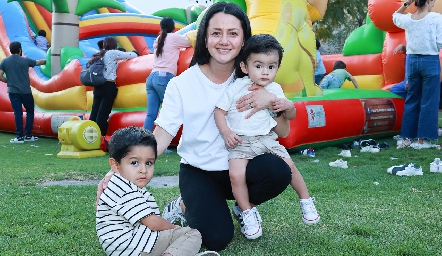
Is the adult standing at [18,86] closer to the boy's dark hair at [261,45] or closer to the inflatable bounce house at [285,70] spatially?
the inflatable bounce house at [285,70]

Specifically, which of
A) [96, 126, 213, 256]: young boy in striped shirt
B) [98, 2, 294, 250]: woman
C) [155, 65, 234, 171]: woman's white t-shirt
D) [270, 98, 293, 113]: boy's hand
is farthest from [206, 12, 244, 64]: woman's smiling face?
[96, 126, 213, 256]: young boy in striped shirt

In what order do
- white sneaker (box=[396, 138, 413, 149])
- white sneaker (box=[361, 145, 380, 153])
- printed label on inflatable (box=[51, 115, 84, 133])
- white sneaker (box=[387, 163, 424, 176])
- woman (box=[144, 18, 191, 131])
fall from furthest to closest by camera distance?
printed label on inflatable (box=[51, 115, 84, 133]) < woman (box=[144, 18, 191, 131]) < white sneaker (box=[396, 138, 413, 149]) < white sneaker (box=[361, 145, 380, 153]) < white sneaker (box=[387, 163, 424, 176])

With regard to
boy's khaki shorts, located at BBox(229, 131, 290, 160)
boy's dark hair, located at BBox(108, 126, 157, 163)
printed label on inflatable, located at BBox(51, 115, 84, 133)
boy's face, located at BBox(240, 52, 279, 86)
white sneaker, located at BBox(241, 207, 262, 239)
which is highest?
boy's face, located at BBox(240, 52, 279, 86)

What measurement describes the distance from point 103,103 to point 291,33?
257 centimetres

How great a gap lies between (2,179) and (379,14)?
5096mm

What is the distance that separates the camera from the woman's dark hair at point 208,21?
2.28m

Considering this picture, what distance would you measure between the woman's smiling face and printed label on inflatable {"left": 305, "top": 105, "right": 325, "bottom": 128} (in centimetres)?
275

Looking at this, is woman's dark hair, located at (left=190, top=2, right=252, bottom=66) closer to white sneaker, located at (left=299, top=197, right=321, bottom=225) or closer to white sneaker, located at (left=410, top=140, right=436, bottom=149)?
white sneaker, located at (left=299, top=197, right=321, bottom=225)

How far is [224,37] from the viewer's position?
7.41 feet

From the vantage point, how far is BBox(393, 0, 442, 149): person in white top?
4965mm

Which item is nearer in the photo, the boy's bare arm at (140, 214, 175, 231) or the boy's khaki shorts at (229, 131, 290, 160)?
the boy's bare arm at (140, 214, 175, 231)

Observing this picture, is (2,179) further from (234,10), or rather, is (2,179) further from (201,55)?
(234,10)

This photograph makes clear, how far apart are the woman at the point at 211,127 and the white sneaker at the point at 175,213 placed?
153 mm

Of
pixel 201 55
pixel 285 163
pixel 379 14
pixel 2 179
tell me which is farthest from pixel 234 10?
pixel 379 14
